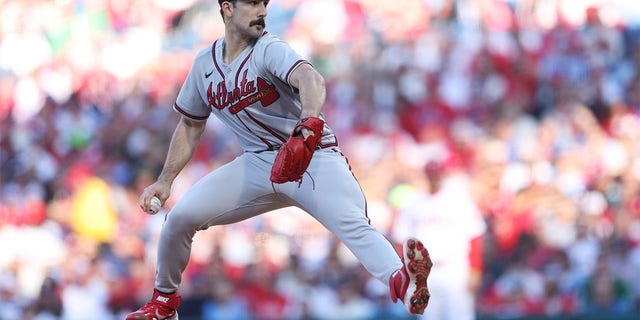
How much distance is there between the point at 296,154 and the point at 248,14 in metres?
0.88

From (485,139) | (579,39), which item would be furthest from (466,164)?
(579,39)

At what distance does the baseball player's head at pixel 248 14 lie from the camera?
15.4 feet

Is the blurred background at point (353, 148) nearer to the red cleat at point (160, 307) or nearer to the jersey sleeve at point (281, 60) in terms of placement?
the red cleat at point (160, 307)

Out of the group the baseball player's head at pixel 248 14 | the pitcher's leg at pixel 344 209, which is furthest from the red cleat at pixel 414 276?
the baseball player's head at pixel 248 14

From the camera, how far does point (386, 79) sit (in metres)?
10.6

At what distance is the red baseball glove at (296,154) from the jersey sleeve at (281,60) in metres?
0.33

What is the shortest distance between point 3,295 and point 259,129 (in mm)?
5373

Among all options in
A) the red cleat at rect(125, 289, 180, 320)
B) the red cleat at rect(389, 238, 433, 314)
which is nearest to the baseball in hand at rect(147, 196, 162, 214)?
the red cleat at rect(125, 289, 180, 320)

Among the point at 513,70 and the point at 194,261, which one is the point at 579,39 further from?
the point at 194,261

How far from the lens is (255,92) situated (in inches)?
187

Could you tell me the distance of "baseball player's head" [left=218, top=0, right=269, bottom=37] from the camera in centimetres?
469

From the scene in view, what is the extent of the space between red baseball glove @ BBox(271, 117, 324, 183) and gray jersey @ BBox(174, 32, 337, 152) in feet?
1.29

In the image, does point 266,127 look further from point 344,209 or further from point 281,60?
point 344,209

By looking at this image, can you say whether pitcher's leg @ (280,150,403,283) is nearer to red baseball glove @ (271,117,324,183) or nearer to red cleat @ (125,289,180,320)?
red baseball glove @ (271,117,324,183)
